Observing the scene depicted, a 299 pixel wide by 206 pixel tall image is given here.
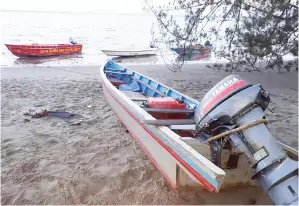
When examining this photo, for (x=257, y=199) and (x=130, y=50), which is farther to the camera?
(x=130, y=50)

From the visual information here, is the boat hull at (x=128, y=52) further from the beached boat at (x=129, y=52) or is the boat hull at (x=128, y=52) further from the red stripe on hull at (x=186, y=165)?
the red stripe on hull at (x=186, y=165)

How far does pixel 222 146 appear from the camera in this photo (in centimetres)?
236

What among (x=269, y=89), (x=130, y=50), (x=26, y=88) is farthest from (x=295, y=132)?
(x=130, y=50)

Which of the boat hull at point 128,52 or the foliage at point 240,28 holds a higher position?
the foliage at point 240,28

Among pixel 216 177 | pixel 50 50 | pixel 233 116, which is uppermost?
pixel 233 116

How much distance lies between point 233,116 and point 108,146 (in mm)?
1963

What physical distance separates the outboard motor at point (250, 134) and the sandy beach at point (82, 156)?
0.69 metres

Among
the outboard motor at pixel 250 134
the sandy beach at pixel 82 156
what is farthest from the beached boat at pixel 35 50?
the outboard motor at pixel 250 134

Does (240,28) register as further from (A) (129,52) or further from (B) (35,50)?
(B) (35,50)

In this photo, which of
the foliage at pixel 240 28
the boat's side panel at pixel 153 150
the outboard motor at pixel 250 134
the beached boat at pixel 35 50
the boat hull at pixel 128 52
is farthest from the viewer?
the boat hull at pixel 128 52

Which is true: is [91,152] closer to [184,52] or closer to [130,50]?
[184,52]

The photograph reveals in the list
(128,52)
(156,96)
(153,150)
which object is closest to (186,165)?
(153,150)

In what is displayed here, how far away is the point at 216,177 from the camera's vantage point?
77.5 inches

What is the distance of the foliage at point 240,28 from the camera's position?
5.55m
